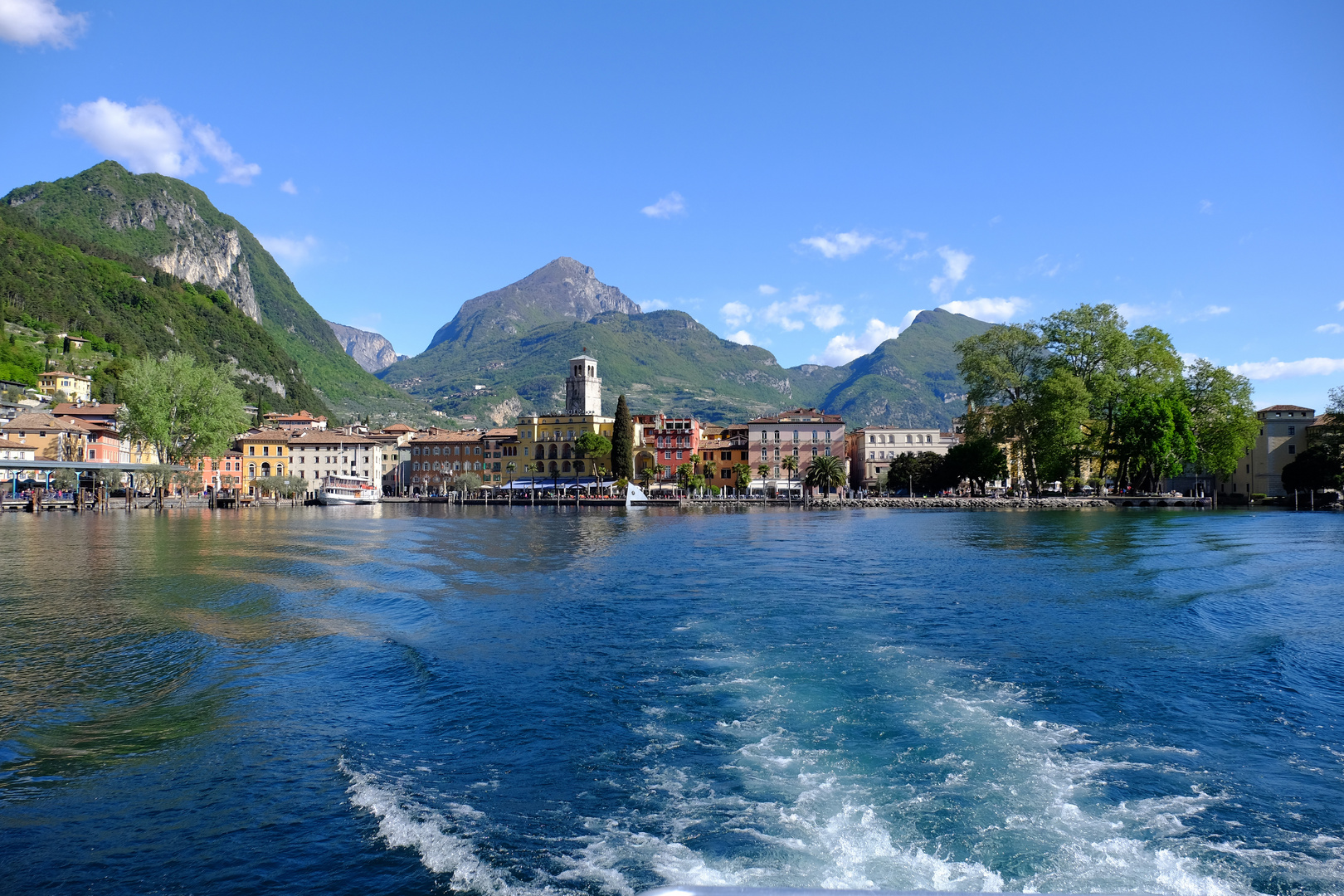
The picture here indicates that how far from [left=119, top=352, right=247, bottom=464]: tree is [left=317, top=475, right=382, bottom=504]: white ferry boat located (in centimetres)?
1940

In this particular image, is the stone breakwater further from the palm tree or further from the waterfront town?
the palm tree

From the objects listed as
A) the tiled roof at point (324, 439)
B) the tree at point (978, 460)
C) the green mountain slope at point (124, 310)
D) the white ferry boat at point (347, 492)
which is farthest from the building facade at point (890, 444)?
the green mountain slope at point (124, 310)

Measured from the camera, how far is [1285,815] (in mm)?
7125

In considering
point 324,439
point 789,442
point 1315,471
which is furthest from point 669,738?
point 324,439

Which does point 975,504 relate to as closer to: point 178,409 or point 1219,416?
point 1219,416

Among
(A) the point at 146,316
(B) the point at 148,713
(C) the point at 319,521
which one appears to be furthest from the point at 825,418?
(A) the point at 146,316

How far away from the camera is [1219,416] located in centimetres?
6919

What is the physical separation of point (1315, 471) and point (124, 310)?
188m

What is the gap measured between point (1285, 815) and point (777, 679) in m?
6.08

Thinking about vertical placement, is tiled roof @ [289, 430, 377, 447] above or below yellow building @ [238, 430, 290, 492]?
above

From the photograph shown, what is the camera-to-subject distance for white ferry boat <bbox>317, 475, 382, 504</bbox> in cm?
9281

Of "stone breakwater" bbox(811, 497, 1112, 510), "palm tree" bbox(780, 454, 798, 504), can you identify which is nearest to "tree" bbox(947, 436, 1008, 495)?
"stone breakwater" bbox(811, 497, 1112, 510)

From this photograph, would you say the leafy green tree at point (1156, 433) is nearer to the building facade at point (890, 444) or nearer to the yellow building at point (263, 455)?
the building facade at point (890, 444)

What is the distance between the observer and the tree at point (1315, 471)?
68250mm
